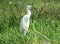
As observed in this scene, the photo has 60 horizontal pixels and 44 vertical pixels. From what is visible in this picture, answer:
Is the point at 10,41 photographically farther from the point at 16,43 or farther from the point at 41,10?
the point at 41,10

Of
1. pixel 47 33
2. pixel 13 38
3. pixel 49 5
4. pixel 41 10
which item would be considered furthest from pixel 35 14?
pixel 47 33

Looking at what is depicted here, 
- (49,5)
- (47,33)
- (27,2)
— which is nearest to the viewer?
(47,33)

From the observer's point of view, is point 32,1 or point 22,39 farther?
point 32,1

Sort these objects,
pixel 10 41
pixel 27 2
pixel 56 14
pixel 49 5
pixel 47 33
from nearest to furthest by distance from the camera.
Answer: pixel 47 33 → pixel 10 41 → pixel 56 14 → pixel 49 5 → pixel 27 2

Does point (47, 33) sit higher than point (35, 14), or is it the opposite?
point (47, 33)

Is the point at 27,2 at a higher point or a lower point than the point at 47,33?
lower

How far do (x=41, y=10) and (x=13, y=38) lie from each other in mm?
3534

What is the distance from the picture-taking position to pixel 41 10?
9062 millimetres

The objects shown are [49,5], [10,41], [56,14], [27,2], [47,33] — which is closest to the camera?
[47,33]

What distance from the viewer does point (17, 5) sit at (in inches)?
391

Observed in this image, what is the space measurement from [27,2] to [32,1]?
Result: 0.24 m

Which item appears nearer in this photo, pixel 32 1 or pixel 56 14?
pixel 56 14

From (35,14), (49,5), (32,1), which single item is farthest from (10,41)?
(32,1)

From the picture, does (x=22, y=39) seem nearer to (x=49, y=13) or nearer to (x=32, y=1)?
(x=49, y=13)
